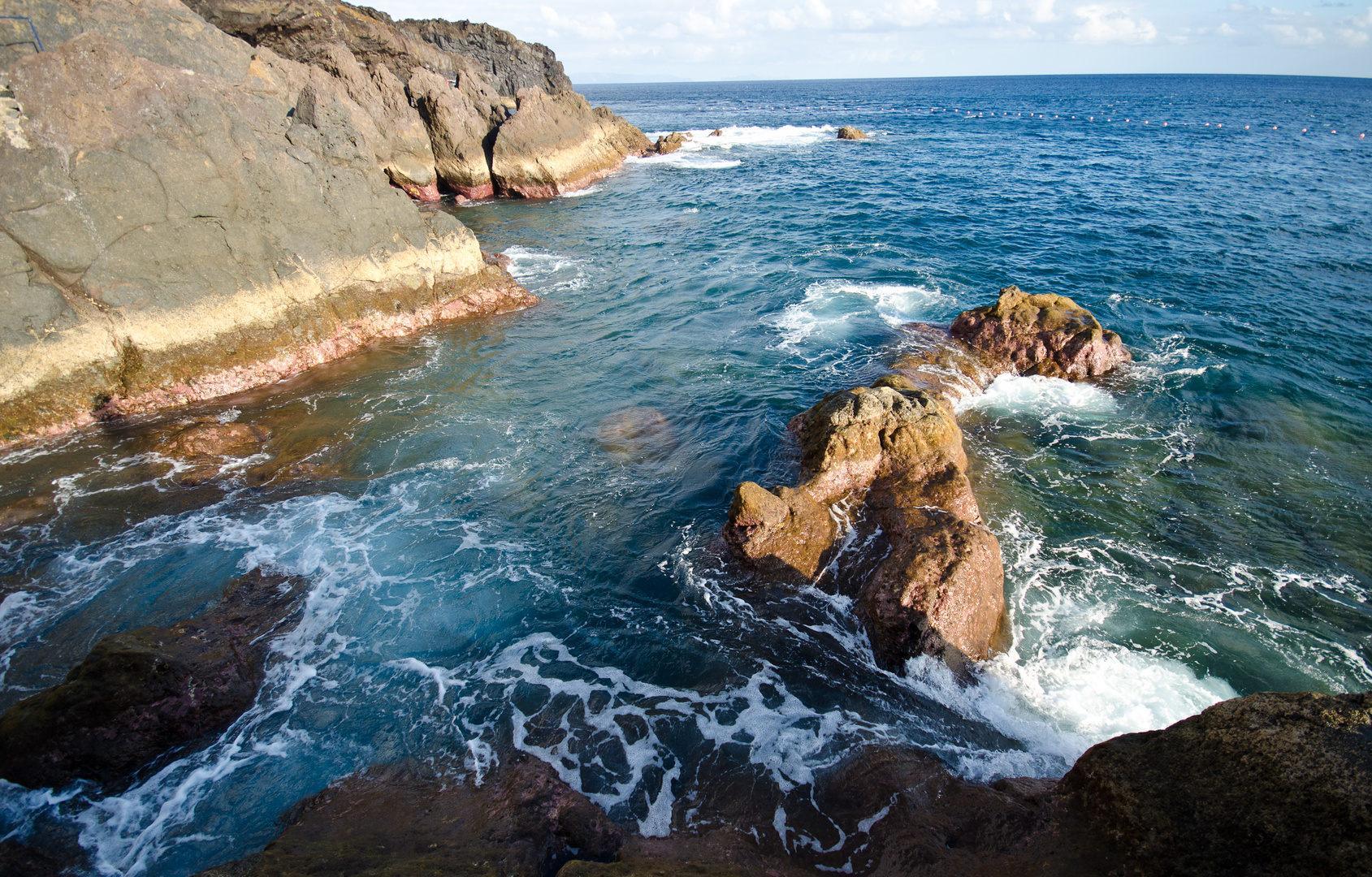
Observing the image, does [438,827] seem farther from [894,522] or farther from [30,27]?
[30,27]

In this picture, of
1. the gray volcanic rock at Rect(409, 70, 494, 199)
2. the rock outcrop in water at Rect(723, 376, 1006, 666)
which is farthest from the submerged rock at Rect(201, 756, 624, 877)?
the gray volcanic rock at Rect(409, 70, 494, 199)

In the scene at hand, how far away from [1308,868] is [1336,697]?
1150 millimetres

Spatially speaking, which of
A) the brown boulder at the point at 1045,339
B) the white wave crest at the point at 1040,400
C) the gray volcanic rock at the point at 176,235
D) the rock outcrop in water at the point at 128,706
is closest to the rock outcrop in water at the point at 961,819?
the rock outcrop in water at the point at 128,706

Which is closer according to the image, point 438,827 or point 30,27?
point 438,827

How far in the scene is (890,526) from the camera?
8594 mm

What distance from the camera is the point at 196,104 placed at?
1288 centimetres

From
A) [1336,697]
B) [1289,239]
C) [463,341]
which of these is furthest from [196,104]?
[1289,239]

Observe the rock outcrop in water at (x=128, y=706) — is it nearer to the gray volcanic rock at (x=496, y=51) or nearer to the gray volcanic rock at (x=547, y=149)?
the gray volcanic rock at (x=547, y=149)

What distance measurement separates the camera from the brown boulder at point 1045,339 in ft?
44.8

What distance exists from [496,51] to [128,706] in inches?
3092

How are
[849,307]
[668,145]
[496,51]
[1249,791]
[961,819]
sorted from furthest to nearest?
[496,51]
[668,145]
[849,307]
[961,819]
[1249,791]

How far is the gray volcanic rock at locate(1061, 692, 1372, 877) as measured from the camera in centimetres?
344

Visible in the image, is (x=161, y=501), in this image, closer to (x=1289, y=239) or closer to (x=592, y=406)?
(x=592, y=406)

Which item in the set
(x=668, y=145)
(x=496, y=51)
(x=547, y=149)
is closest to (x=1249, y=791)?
(x=547, y=149)
